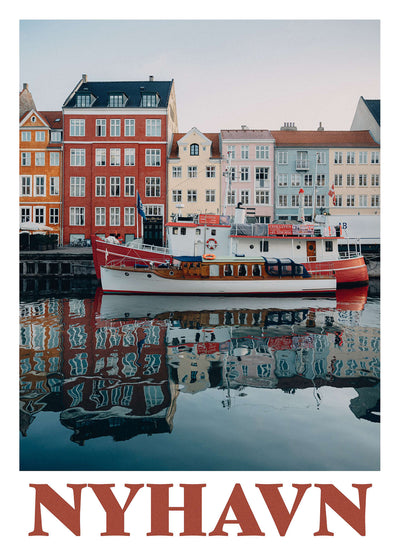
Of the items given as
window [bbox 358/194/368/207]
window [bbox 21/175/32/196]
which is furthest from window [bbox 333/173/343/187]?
window [bbox 21/175/32/196]

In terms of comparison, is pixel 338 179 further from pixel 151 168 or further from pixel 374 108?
pixel 151 168

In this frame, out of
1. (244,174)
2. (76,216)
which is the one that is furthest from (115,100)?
(244,174)

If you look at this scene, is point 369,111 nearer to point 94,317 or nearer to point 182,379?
point 94,317

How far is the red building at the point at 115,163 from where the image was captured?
35.5 m

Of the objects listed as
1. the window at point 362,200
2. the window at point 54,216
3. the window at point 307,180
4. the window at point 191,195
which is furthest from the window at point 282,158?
the window at point 54,216

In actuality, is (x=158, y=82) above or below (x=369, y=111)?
above

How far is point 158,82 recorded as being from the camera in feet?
124

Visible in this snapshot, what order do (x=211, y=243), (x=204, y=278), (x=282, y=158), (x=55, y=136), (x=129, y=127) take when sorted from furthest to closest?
(x=282, y=158) < (x=55, y=136) < (x=129, y=127) < (x=211, y=243) < (x=204, y=278)

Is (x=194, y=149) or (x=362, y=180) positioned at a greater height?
(x=194, y=149)

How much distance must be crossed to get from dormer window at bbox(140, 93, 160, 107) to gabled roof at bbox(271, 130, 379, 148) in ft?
33.6

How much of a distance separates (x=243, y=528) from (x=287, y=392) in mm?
4052

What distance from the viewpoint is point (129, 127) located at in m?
35.7

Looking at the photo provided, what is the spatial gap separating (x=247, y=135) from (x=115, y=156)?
10.9 m

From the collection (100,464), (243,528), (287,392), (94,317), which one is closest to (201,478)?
(243,528)
